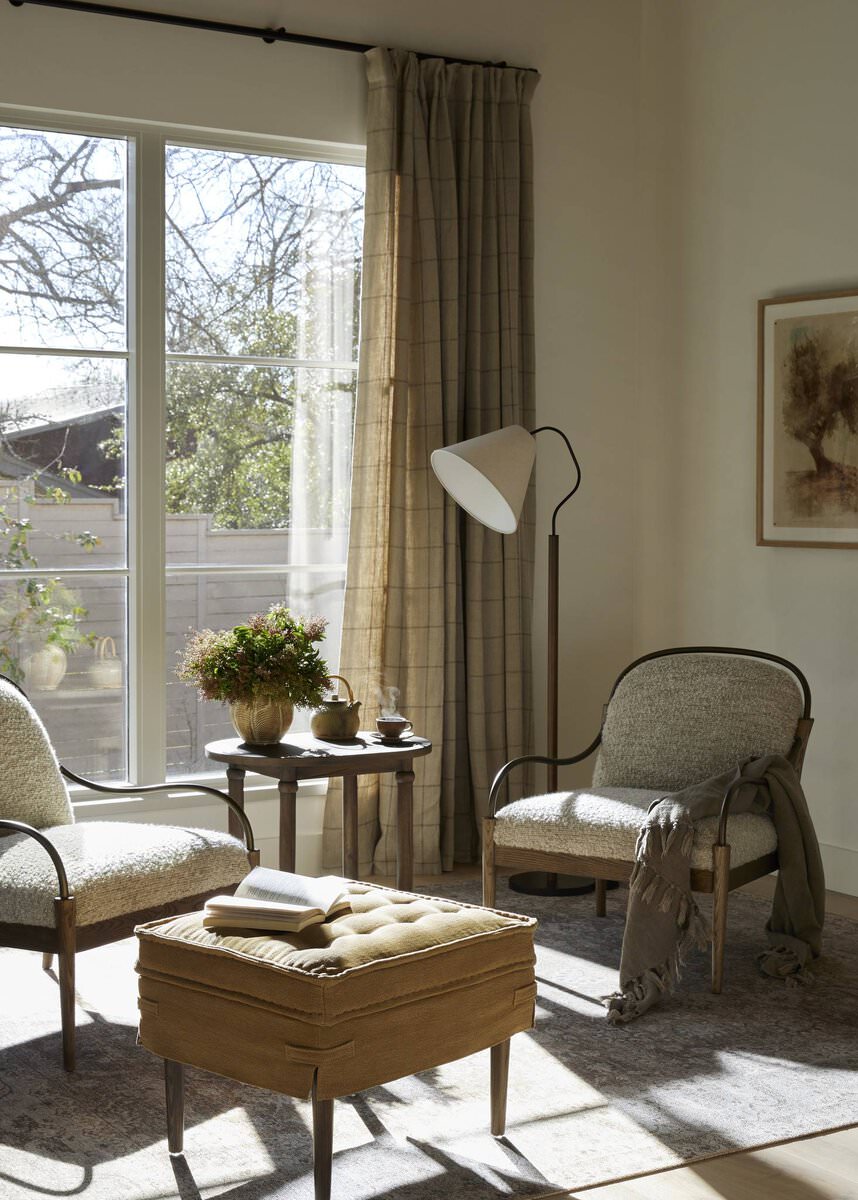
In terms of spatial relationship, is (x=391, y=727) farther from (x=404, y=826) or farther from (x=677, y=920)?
(x=677, y=920)

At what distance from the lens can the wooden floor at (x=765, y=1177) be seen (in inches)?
99.4

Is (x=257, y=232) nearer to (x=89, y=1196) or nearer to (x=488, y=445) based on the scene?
(x=488, y=445)

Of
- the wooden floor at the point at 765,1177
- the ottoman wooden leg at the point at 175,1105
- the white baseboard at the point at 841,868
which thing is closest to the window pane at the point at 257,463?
the white baseboard at the point at 841,868

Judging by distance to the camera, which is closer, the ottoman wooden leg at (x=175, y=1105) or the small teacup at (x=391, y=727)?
the ottoman wooden leg at (x=175, y=1105)

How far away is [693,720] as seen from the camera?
166 inches

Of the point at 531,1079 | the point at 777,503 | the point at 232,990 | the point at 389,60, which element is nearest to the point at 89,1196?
the point at 232,990

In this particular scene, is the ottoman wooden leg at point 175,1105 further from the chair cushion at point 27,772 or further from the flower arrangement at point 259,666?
the flower arrangement at point 259,666

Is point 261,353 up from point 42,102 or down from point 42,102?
down

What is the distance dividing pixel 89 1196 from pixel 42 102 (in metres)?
3.28

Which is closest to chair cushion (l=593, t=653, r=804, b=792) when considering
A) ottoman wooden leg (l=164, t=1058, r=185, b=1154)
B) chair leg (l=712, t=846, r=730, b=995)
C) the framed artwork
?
chair leg (l=712, t=846, r=730, b=995)

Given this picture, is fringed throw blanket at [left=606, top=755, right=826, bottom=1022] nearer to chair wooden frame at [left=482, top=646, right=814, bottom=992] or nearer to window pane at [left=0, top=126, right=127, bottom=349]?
chair wooden frame at [left=482, top=646, right=814, bottom=992]

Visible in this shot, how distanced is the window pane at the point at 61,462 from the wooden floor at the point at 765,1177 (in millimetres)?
2776

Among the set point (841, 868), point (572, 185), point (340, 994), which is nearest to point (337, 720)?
point (340, 994)

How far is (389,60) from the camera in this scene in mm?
4840
